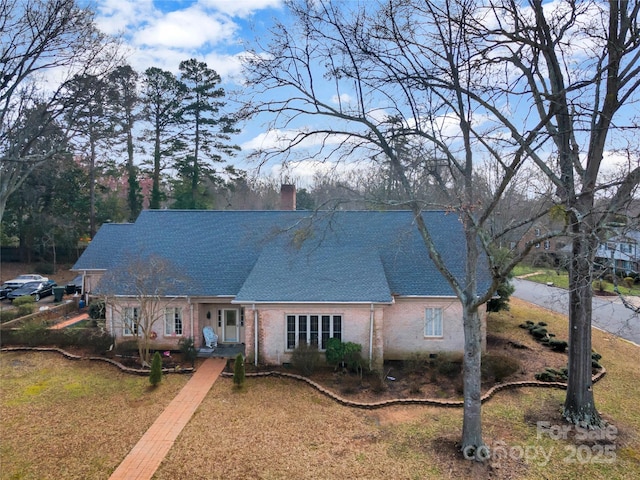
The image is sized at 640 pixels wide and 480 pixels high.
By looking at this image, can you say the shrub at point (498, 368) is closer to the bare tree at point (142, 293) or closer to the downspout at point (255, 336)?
the downspout at point (255, 336)

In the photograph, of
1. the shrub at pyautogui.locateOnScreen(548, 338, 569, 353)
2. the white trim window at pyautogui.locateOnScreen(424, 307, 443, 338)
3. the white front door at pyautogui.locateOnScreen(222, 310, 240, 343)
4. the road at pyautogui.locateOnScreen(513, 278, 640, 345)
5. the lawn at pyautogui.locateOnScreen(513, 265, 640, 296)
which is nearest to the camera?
the white trim window at pyautogui.locateOnScreen(424, 307, 443, 338)

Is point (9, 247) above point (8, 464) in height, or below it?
above

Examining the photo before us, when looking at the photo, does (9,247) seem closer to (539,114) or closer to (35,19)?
(35,19)

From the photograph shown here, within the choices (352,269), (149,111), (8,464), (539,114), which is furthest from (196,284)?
(149,111)

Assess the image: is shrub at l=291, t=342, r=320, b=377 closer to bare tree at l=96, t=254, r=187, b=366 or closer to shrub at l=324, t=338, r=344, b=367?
shrub at l=324, t=338, r=344, b=367

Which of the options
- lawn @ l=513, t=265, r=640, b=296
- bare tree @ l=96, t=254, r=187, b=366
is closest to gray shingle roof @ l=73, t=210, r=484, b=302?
bare tree @ l=96, t=254, r=187, b=366

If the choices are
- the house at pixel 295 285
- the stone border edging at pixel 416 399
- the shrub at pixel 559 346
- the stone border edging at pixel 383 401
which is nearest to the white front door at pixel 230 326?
the house at pixel 295 285

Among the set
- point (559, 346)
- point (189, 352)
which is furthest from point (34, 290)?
point (559, 346)
